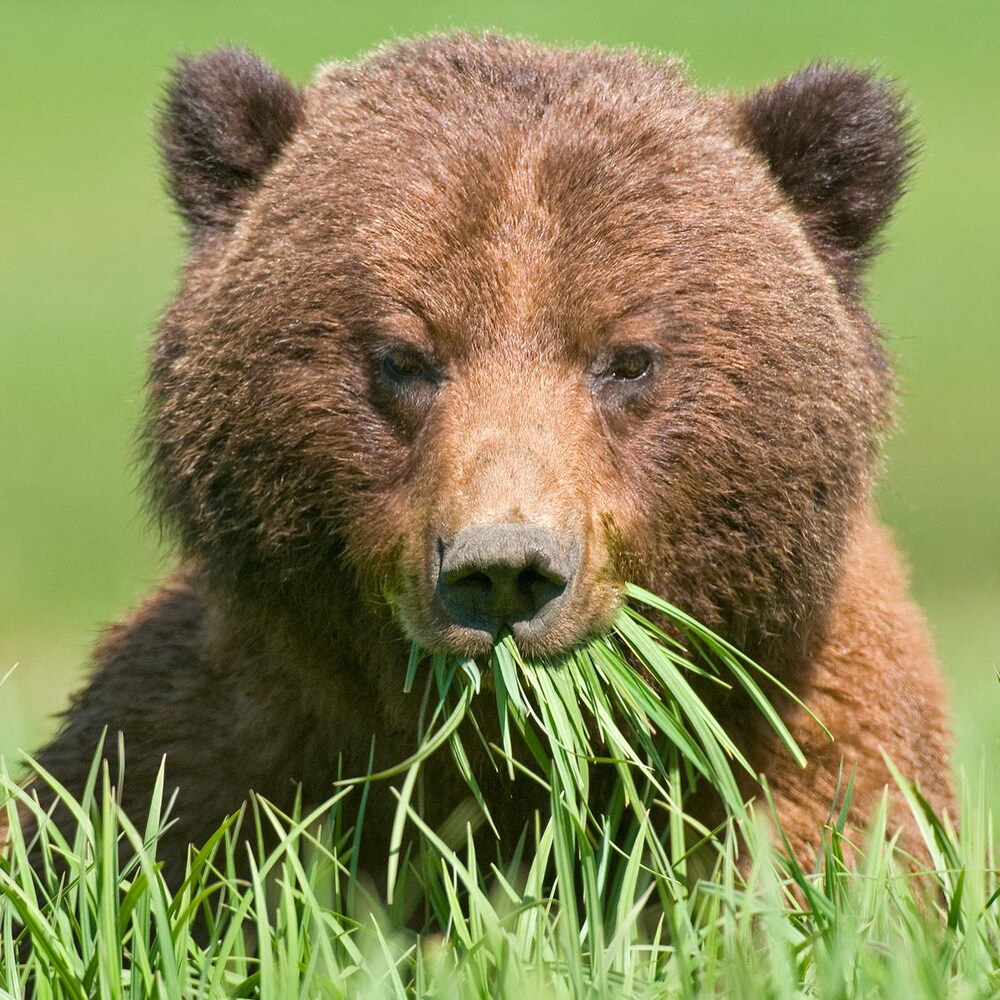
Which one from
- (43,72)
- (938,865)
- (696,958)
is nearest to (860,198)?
(938,865)

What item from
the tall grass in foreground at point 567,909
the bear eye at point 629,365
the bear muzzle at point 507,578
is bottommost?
the tall grass in foreground at point 567,909

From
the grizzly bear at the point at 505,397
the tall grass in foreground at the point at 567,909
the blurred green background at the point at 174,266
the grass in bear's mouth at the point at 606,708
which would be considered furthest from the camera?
the blurred green background at the point at 174,266

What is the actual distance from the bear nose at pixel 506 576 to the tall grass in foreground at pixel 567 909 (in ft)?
0.28

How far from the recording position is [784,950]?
10.9ft

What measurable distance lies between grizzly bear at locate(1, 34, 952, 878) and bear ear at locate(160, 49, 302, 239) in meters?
0.01

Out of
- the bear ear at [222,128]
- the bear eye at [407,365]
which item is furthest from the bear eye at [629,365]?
the bear ear at [222,128]

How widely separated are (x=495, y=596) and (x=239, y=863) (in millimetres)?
1283

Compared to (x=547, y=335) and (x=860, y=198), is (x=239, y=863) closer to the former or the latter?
(x=547, y=335)

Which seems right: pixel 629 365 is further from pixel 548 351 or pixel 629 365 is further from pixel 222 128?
pixel 222 128

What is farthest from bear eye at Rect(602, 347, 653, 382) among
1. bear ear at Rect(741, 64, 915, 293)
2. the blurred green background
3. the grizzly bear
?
the blurred green background

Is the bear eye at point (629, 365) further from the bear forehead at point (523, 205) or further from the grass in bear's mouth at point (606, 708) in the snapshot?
the grass in bear's mouth at point (606, 708)

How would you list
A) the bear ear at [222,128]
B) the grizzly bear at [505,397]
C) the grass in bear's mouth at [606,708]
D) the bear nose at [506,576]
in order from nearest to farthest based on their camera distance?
the bear nose at [506,576], the grass in bear's mouth at [606,708], the grizzly bear at [505,397], the bear ear at [222,128]

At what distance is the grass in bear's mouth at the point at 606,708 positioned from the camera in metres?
3.80

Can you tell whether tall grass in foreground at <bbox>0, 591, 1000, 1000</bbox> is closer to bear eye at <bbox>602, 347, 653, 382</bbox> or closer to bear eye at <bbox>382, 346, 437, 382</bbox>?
bear eye at <bbox>602, 347, 653, 382</bbox>
